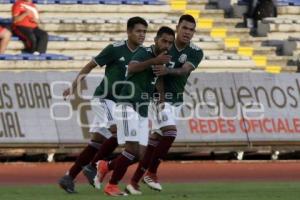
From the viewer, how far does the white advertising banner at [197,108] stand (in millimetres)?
23188

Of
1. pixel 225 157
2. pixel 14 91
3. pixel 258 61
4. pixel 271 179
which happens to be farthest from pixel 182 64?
pixel 258 61

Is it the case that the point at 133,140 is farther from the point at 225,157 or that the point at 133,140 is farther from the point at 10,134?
the point at 225,157

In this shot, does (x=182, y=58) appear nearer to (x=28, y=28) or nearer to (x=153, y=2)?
(x=28, y=28)

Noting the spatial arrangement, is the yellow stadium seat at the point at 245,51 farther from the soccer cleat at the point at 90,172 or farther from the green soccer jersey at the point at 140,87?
the green soccer jersey at the point at 140,87

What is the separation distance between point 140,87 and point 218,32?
16.7 metres

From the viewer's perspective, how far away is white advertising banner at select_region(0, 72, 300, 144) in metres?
23.2

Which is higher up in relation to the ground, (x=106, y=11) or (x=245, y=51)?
(x=106, y=11)

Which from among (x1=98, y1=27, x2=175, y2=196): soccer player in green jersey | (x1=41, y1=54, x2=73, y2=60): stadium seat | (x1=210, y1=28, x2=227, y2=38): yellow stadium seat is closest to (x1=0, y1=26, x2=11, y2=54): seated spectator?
(x1=41, y1=54, x2=73, y2=60): stadium seat

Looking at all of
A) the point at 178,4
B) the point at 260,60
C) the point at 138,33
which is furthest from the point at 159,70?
the point at 178,4

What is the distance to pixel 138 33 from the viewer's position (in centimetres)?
1590

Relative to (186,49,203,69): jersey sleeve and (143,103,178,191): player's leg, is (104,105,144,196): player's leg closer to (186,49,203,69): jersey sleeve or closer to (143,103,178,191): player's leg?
(143,103,178,191): player's leg

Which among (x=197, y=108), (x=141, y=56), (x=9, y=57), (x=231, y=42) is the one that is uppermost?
(x=141, y=56)

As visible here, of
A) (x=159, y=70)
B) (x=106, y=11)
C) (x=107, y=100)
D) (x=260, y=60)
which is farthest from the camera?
(x=260, y=60)

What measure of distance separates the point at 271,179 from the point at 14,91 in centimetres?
576
